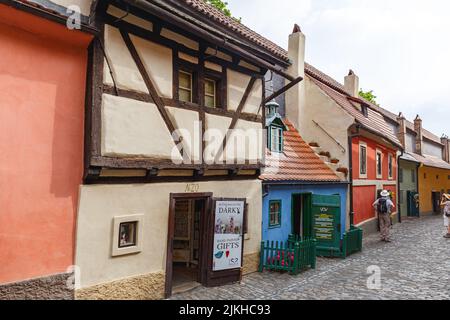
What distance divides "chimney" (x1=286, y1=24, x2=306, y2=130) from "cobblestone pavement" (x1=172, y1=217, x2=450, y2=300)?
5755 mm

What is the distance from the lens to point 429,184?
28.3 m

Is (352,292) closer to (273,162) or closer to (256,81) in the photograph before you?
(273,162)

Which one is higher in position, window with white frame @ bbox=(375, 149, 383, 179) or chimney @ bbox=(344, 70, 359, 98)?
chimney @ bbox=(344, 70, 359, 98)

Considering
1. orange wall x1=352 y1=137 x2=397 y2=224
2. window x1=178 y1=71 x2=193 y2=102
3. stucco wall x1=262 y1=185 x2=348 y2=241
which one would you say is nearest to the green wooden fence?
stucco wall x1=262 y1=185 x2=348 y2=241

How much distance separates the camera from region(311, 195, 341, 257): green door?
1166 centimetres

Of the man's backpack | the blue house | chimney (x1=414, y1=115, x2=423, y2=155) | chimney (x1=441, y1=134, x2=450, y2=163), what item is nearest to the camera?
the blue house

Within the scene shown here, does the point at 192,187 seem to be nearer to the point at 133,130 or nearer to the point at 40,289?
the point at 133,130

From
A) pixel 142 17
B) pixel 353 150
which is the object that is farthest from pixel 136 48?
pixel 353 150

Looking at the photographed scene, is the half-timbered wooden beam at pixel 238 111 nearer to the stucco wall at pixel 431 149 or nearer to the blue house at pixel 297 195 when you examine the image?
the blue house at pixel 297 195

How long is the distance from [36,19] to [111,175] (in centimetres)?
273

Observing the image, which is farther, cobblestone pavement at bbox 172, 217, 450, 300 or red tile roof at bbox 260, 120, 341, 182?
red tile roof at bbox 260, 120, 341, 182

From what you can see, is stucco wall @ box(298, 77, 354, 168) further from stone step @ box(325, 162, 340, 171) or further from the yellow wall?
the yellow wall

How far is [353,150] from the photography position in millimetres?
14992

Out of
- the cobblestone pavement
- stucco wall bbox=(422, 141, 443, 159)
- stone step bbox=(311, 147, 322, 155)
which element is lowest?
the cobblestone pavement
